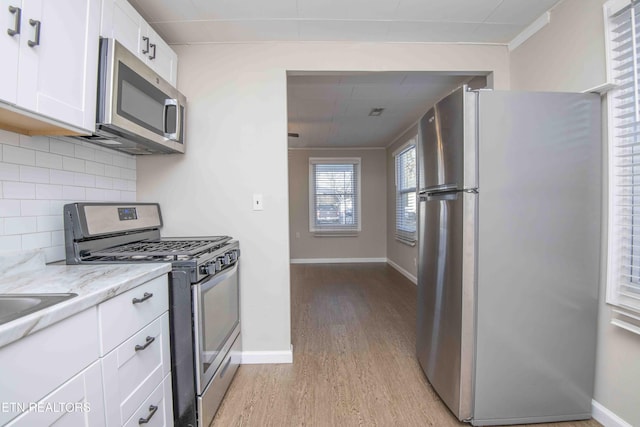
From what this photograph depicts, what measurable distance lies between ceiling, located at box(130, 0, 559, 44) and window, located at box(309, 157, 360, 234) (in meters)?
4.08

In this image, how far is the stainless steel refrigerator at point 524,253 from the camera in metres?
1.50

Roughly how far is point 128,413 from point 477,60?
9.53 ft

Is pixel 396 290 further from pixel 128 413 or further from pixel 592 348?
pixel 128 413

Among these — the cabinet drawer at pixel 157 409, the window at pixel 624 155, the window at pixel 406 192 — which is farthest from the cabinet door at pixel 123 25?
the window at pixel 406 192

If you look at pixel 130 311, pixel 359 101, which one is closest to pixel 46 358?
pixel 130 311

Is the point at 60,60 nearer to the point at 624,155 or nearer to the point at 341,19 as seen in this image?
the point at 341,19

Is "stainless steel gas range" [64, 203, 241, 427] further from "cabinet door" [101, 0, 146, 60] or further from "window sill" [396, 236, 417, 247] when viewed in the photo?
"window sill" [396, 236, 417, 247]

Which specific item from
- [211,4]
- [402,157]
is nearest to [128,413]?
[211,4]

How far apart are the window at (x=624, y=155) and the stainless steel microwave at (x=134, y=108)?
7.93 feet

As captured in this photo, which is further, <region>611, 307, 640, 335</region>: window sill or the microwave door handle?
the microwave door handle

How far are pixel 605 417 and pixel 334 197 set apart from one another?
5044mm

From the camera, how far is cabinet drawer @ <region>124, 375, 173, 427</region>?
1140 millimetres

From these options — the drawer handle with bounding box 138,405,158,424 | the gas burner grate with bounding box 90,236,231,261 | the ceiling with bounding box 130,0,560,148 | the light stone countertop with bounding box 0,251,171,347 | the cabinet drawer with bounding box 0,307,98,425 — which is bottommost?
the drawer handle with bounding box 138,405,158,424

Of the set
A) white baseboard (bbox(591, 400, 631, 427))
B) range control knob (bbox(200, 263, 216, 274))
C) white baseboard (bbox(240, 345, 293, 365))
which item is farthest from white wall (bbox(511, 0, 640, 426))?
range control knob (bbox(200, 263, 216, 274))
